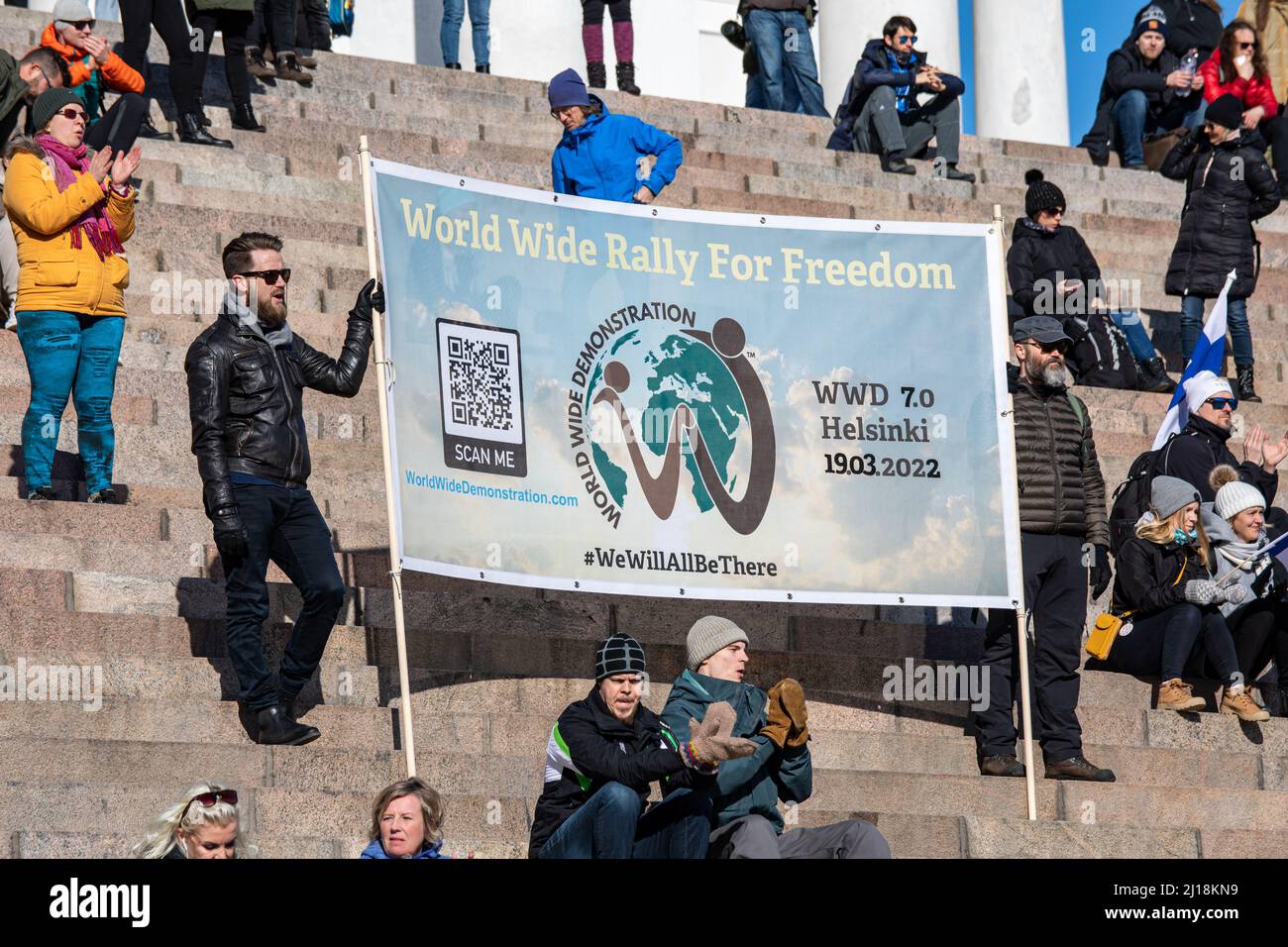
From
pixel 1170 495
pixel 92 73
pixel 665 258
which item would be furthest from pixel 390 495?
pixel 92 73

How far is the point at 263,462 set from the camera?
974 cm

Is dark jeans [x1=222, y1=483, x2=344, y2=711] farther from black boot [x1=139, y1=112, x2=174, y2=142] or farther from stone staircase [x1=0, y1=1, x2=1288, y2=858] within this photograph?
black boot [x1=139, y1=112, x2=174, y2=142]

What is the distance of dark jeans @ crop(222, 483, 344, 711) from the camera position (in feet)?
31.3

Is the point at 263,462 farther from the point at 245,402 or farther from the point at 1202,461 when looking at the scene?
the point at 1202,461

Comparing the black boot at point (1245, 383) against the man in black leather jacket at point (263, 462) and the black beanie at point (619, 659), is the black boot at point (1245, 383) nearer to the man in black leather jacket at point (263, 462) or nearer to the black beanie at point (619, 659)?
the man in black leather jacket at point (263, 462)

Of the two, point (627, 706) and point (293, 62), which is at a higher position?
point (293, 62)

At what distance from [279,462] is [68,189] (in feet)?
6.27

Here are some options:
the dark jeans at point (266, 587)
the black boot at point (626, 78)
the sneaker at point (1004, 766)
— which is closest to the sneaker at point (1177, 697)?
the sneaker at point (1004, 766)

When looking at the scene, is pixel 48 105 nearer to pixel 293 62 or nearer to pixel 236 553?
pixel 236 553

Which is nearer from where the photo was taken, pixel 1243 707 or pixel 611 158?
pixel 1243 707

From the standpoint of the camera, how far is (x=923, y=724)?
11.1 m

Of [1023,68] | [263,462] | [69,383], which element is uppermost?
[1023,68]

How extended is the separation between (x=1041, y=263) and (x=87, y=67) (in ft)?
18.1
